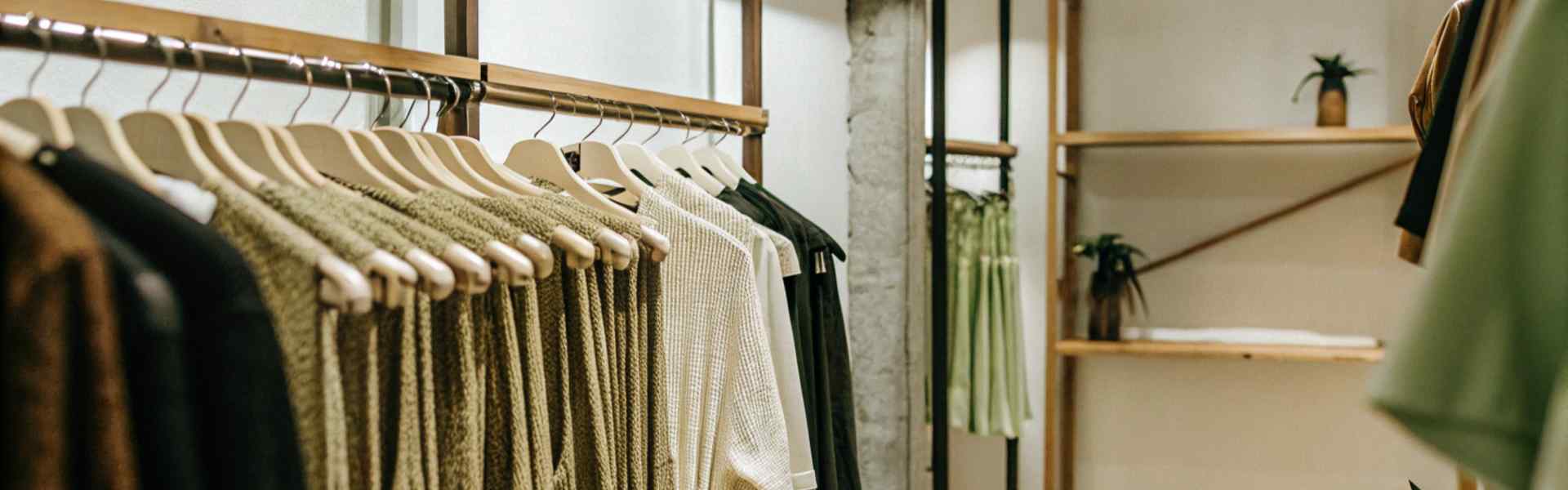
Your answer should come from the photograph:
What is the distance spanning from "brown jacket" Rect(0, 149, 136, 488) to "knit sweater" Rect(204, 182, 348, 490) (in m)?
0.15

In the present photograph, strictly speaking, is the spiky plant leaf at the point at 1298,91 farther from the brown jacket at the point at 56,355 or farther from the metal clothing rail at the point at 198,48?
the brown jacket at the point at 56,355

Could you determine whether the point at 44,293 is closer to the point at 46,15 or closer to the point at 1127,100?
the point at 46,15

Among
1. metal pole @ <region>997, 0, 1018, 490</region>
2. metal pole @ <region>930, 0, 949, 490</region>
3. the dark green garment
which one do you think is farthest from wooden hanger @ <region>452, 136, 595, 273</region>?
metal pole @ <region>997, 0, 1018, 490</region>

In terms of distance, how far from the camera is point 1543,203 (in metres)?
0.40

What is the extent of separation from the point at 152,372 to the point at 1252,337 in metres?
2.49

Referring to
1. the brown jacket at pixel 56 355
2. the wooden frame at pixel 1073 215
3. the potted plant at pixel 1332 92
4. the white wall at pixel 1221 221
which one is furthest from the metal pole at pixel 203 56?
the potted plant at pixel 1332 92

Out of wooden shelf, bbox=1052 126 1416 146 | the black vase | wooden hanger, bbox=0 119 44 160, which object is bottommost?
the black vase

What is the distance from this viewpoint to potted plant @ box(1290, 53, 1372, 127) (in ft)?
8.25

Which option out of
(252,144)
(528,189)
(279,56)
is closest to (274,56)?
(279,56)

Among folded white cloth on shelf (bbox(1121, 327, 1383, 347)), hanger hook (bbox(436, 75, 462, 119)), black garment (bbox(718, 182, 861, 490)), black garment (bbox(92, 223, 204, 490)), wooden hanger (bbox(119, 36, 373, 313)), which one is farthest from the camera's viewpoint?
folded white cloth on shelf (bbox(1121, 327, 1383, 347))

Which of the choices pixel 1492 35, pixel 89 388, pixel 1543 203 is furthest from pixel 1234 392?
pixel 89 388

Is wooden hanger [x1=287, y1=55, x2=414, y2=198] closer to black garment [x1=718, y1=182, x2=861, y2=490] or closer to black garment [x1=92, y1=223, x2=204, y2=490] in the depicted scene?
black garment [x1=92, y1=223, x2=204, y2=490]

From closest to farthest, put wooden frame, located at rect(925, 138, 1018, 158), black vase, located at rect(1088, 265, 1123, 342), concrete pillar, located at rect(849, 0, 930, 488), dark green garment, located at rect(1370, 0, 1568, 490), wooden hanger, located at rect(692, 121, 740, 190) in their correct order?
dark green garment, located at rect(1370, 0, 1568, 490), wooden hanger, located at rect(692, 121, 740, 190), concrete pillar, located at rect(849, 0, 930, 488), wooden frame, located at rect(925, 138, 1018, 158), black vase, located at rect(1088, 265, 1123, 342)

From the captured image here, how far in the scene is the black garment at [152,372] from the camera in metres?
0.50
